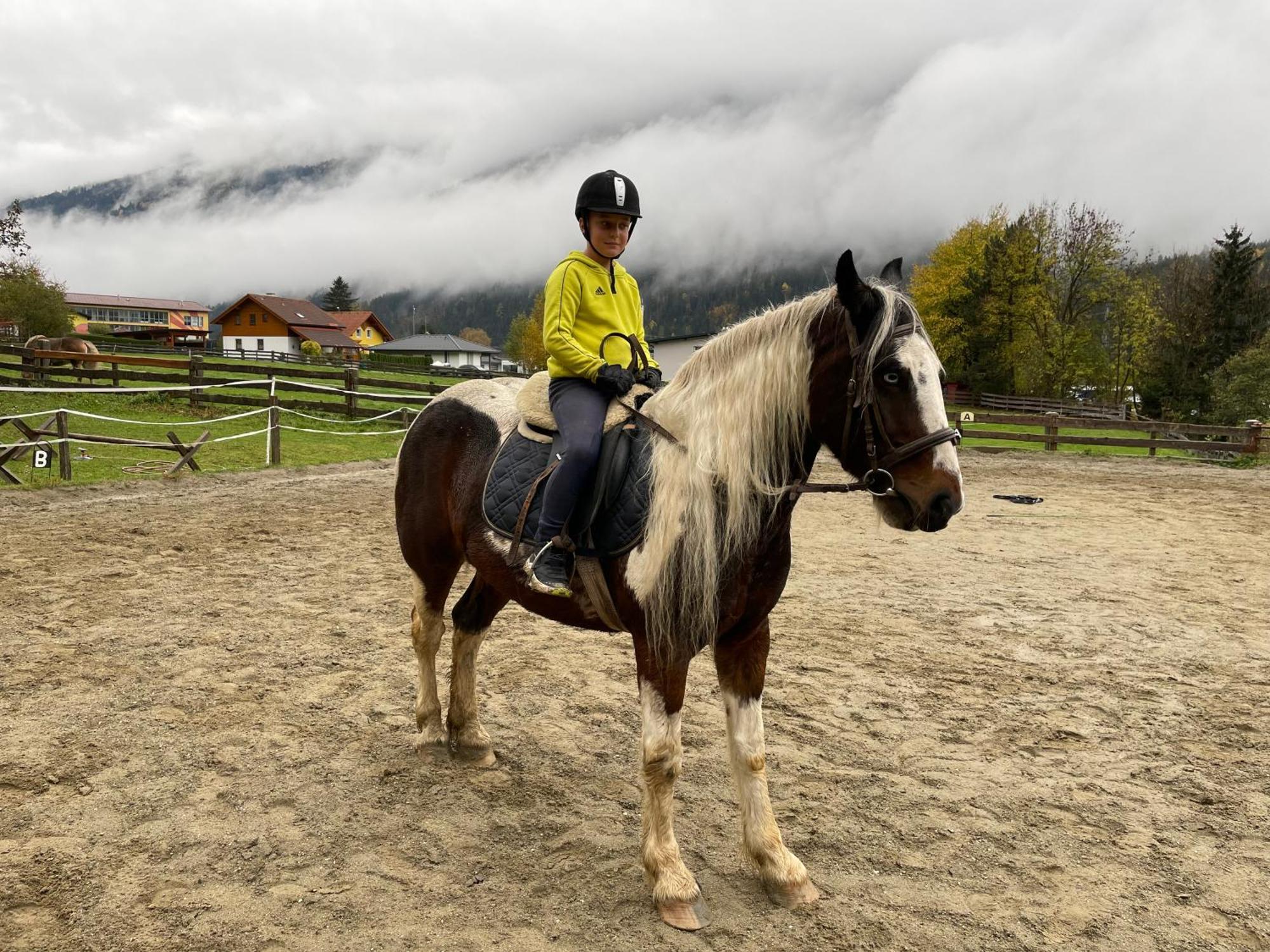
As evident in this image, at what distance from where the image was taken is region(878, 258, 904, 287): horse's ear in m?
2.76

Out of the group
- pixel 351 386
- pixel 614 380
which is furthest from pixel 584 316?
pixel 351 386

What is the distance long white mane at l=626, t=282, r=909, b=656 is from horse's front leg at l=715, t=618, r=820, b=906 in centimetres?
34

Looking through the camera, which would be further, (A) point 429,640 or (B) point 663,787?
(A) point 429,640

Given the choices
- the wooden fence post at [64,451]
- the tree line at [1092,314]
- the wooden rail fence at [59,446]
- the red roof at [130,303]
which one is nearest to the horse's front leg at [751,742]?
the wooden rail fence at [59,446]

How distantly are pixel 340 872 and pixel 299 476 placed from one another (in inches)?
443

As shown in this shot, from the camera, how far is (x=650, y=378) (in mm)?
3439

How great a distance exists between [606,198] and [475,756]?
2813mm

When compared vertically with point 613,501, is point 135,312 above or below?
above

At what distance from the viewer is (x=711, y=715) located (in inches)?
182

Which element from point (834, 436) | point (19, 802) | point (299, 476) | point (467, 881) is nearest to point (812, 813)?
point (467, 881)

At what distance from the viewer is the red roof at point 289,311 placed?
281 ft

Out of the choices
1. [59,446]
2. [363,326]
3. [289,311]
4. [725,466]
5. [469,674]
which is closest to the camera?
[725,466]

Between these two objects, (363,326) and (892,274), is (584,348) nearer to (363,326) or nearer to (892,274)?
(892,274)

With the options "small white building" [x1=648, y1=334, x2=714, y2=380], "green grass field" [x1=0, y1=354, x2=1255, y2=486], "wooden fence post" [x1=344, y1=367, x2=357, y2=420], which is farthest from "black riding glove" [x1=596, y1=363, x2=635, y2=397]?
"small white building" [x1=648, y1=334, x2=714, y2=380]
